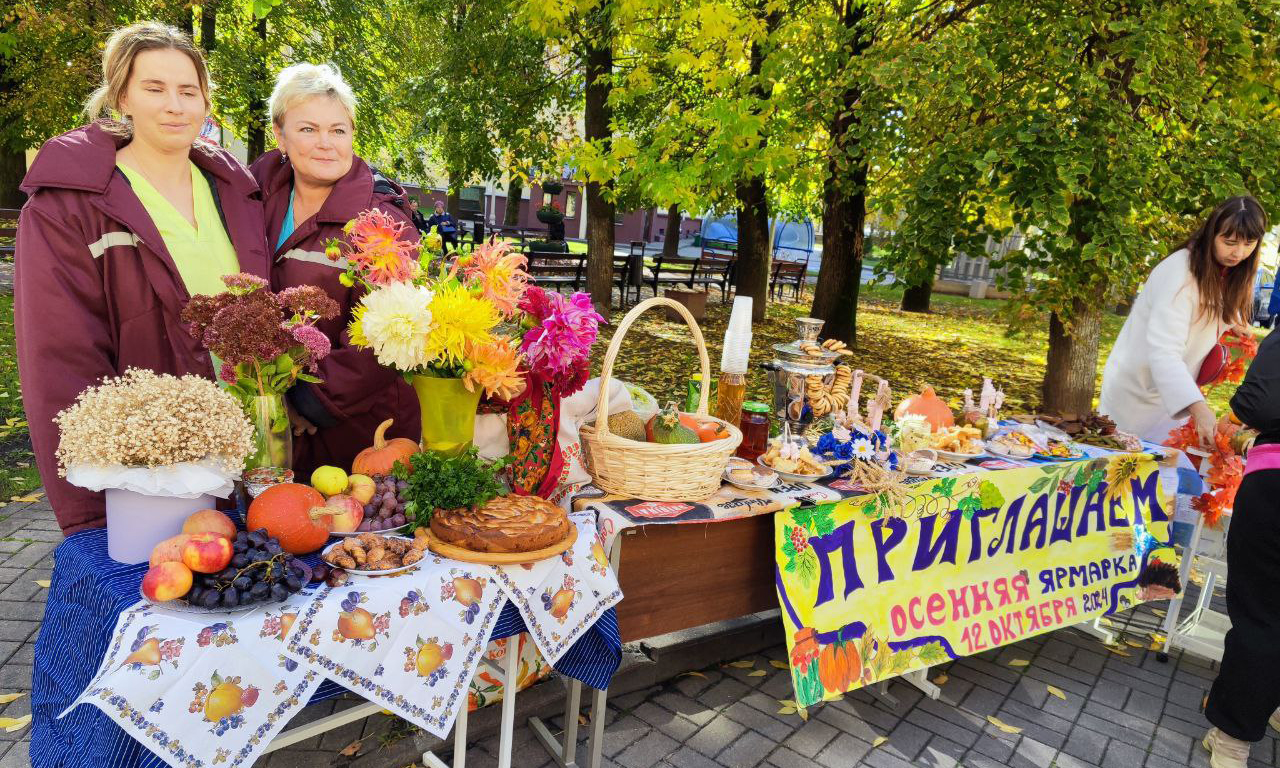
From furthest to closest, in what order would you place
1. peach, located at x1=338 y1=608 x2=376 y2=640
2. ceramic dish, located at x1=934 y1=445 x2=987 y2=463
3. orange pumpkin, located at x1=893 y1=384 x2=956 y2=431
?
orange pumpkin, located at x1=893 y1=384 x2=956 y2=431
ceramic dish, located at x1=934 y1=445 x2=987 y2=463
peach, located at x1=338 y1=608 x2=376 y2=640

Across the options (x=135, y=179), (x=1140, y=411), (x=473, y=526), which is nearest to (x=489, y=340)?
(x=473, y=526)

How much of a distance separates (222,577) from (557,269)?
9.99m

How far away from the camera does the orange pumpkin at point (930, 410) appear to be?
11.2ft

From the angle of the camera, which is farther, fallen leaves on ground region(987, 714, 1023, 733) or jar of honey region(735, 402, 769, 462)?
fallen leaves on ground region(987, 714, 1023, 733)

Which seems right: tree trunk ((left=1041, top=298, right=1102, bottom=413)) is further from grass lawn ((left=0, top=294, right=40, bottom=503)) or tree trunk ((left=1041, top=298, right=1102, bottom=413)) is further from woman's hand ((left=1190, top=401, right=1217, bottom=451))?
grass lawn ((left=0, top=294, right=40, bottom=503))

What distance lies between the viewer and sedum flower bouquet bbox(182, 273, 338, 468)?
166 cm

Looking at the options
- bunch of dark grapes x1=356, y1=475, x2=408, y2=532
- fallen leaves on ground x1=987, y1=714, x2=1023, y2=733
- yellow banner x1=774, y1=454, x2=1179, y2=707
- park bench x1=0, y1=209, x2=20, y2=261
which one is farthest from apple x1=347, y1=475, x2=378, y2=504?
park bench x1=0, y1=209, x2=20, y2=261

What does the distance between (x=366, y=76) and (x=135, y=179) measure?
37.0 ft

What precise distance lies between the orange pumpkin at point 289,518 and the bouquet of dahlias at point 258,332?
0.79ft

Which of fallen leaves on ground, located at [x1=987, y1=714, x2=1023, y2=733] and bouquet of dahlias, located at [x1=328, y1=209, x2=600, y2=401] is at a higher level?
bouquet of dahlias, located at [x1=328, y1=209, x2=600, y2=401]

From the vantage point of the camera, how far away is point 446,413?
2021mm

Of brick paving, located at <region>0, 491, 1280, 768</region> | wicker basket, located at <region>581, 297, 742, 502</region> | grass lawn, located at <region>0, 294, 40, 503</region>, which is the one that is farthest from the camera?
grass lawn, located at <region>0, 294, 40, 503</region>

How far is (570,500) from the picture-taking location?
242 cm

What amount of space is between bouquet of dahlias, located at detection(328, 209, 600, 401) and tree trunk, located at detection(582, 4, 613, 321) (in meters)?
7.02
